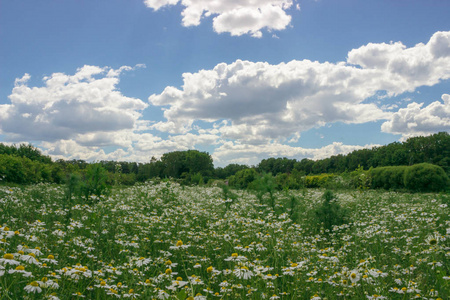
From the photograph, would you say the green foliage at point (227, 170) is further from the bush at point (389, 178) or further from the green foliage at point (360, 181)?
the green foliage at point (360, 181)

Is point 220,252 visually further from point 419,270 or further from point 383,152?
point 383,152

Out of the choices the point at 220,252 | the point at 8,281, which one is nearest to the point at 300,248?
the point at 220,252

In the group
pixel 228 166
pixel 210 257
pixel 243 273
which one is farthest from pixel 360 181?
pixel 228 166

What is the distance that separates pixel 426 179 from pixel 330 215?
74.9 ft

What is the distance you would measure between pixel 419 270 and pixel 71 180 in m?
9.29

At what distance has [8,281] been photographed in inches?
128

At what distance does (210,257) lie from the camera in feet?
17.6

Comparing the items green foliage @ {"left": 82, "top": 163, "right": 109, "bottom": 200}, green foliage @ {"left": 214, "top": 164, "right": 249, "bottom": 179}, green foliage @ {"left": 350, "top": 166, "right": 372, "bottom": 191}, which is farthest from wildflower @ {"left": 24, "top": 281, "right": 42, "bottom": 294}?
green foliage @ {"left": 214, "top": 164, "right": 249, "bottom": 179}

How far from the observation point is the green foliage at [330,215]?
839cm

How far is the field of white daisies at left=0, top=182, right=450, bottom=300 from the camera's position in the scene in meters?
3.05

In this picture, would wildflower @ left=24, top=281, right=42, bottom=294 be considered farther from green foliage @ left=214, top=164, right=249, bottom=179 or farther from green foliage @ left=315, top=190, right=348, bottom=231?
green foliage @ left=214, top=164, right=249, bottom=179

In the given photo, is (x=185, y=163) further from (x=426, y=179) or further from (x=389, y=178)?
(x=426, y=179)

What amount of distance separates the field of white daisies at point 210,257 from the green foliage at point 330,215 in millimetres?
182

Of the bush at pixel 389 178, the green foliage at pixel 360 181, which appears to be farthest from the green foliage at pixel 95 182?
the bush at pixel 389 178
